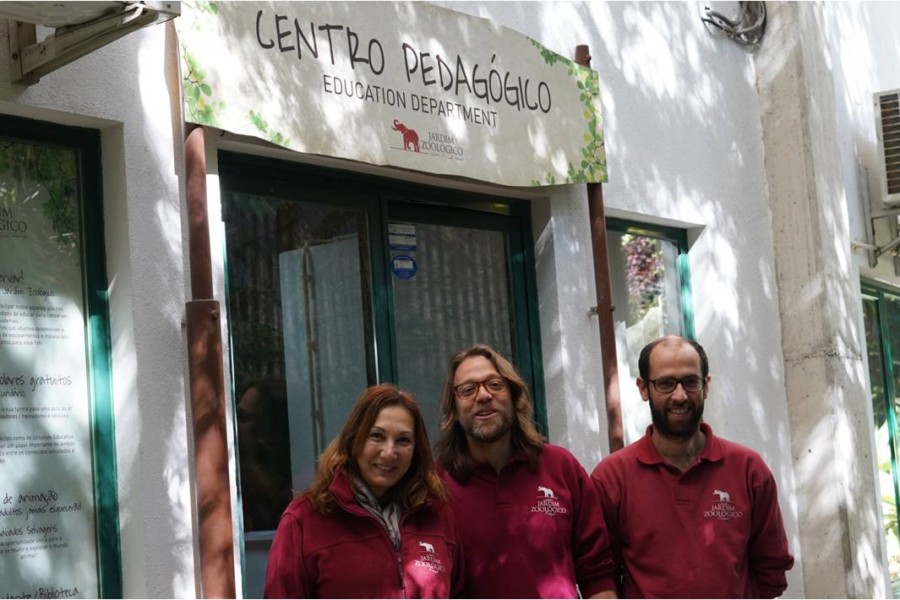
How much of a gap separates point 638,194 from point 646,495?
161 inches

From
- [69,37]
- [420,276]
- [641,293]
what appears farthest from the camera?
[641,293]

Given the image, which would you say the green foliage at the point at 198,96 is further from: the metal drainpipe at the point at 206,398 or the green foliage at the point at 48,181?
the green foliage at the point at 48,181

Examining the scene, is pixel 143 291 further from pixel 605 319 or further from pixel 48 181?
pixel 605 319

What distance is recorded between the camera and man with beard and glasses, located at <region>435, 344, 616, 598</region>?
4.30 metres

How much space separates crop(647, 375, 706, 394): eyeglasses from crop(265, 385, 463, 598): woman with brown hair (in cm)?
84

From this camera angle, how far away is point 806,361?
983 cm

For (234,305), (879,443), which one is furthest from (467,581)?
(879,443)

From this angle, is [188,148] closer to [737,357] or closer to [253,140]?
[253,140]

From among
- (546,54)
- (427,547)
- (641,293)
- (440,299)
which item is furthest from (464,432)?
(641,293)

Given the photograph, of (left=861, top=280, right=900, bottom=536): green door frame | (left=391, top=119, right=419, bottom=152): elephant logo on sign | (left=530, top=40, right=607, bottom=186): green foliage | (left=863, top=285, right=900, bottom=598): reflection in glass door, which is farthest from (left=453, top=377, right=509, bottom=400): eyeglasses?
(left=861, top=280, right=900, bottom=536): green door frame

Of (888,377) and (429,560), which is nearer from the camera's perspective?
(429,560)

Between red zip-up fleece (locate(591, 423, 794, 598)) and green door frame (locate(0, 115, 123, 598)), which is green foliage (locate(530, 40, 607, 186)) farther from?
red zip-up fleece (locate(591, 423, 794, 598))

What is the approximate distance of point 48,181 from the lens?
5227 mm

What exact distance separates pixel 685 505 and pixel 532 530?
0.55m
